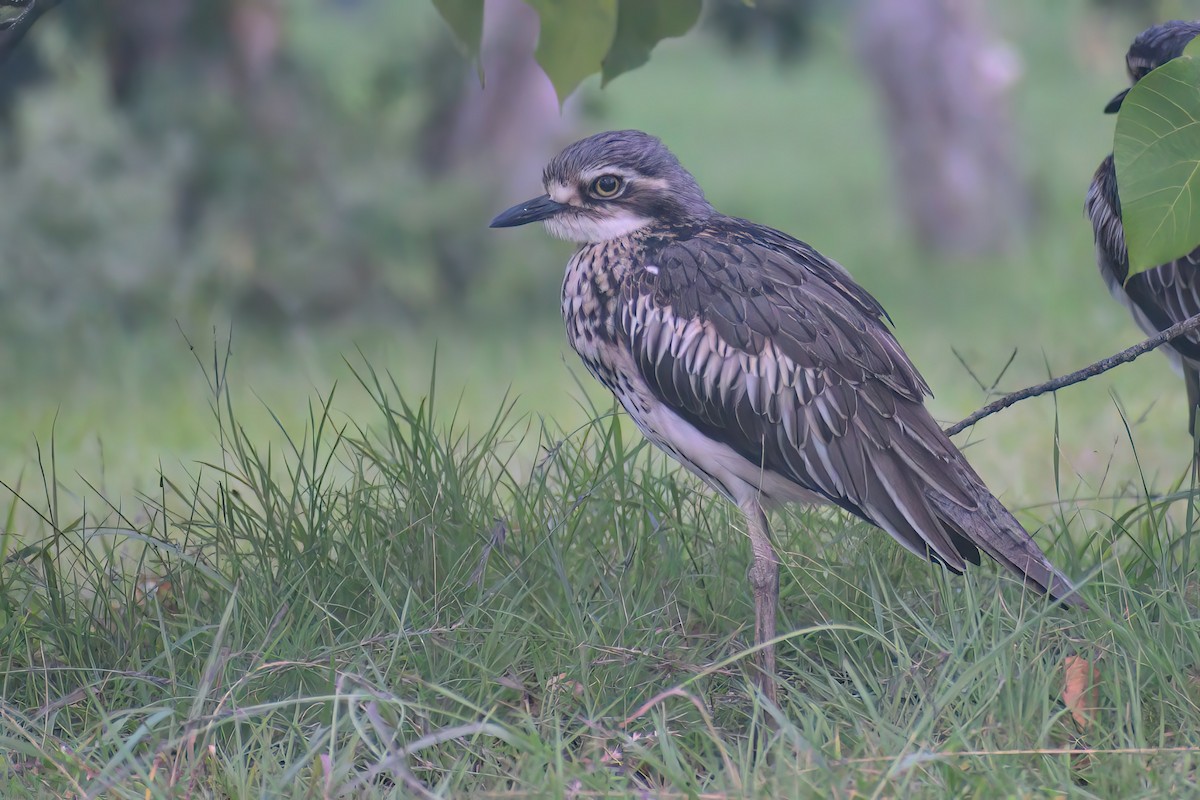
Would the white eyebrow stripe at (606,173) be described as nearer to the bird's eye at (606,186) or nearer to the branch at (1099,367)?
the bird's eye at (606,186)

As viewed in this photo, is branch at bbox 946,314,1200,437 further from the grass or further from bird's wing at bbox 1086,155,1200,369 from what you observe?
bird's wing at bbox 1086,155,1200,369

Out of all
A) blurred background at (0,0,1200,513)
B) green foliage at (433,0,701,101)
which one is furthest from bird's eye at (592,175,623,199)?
blurred background at (0,0,1200,513)

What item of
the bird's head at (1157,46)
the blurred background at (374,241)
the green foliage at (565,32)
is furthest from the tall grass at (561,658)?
the blurred background at (374,241)

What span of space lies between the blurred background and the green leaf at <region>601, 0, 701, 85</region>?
3.21 meters

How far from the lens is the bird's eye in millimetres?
4543

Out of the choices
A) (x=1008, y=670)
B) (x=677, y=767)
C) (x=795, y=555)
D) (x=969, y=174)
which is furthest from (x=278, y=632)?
(x=969, y=174)

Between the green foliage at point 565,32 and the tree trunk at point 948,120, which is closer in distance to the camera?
the green foliage at point 565,32

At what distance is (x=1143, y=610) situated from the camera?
3.91 m

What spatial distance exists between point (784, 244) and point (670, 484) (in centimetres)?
88

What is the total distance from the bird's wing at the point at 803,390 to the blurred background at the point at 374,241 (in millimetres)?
2469

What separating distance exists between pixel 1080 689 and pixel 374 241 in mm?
7940

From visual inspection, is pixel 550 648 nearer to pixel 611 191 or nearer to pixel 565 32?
pixel 611 191

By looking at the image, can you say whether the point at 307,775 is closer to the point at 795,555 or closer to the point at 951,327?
the point at 795,555

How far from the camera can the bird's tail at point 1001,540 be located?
3.94 m
